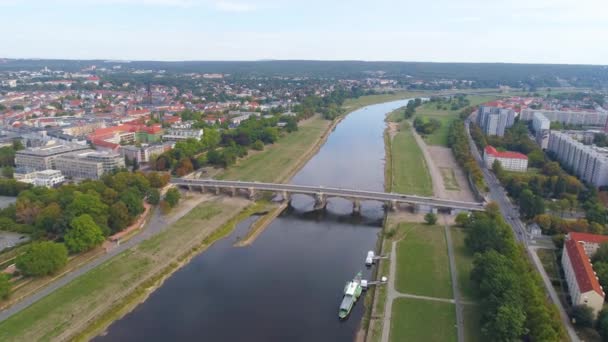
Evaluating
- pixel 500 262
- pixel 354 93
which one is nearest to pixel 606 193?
pixel 500 262

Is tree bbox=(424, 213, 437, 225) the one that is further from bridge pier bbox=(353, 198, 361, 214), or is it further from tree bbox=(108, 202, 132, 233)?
tree bbox=(108, 202, 132, 233)

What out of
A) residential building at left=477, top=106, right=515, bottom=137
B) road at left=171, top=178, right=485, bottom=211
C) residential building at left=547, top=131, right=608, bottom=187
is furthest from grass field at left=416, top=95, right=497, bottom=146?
road at left=171, top=178, right=485, bottom=211

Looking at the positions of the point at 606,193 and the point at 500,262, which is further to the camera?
the point at 606,193

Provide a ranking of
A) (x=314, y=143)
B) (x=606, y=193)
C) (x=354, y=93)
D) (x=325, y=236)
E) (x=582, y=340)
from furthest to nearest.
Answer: (x=354, y=93) < (x=314, y=143) < (x=606, y=193) < (x=325, y=236) < (x=582, y=340)

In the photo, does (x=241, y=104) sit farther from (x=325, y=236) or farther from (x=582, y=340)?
(x=582, y=340)

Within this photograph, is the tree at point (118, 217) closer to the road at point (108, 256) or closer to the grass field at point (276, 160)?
the road at point (108, 256)
